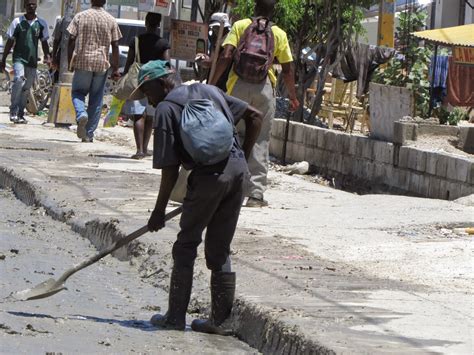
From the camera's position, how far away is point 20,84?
61.9 ft

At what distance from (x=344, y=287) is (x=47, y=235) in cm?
354

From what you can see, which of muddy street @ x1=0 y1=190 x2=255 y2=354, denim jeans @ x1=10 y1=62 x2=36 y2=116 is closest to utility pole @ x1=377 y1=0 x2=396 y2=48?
denim jeans @ x1=10 y1=62 x2=36 y2=116

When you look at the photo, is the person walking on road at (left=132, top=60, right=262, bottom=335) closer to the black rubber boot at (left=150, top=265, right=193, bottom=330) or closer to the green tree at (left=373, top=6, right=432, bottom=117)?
the black rubber boot at (left=150, top=265, right=193, bottom=330)

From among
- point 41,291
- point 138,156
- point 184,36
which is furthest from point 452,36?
point 41,291

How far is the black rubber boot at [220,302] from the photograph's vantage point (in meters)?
6.64

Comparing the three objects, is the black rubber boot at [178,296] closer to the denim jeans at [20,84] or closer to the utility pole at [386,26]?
the denim jeans at [20,84]

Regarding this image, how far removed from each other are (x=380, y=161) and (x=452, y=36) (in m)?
6.42

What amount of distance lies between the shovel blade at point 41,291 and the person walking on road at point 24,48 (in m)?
12.1

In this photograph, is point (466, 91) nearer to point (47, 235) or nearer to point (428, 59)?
point (428, 59)

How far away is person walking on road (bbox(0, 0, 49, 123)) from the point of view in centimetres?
1892

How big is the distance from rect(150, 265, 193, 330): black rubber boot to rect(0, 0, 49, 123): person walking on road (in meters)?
12.6

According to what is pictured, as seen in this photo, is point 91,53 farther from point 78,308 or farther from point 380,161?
point 78,308

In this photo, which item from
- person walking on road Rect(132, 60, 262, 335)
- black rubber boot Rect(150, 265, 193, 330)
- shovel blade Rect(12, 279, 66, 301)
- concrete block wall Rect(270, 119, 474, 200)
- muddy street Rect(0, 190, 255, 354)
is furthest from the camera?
concrete block wall Rect(270, 119, 474, 200)

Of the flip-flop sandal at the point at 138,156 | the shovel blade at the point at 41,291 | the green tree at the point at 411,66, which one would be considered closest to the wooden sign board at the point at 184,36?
the green tree at the point at 411,66
